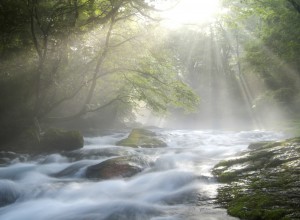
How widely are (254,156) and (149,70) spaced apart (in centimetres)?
737

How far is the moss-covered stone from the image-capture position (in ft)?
15.5

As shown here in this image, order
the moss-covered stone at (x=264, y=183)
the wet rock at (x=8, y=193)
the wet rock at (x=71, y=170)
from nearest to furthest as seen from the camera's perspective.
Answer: the moss-covered stone at (x=264, y=183) < the wet rock at (x=8, y=193) < the wet rock at (x=71, y=170)

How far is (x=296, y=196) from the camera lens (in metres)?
4.96

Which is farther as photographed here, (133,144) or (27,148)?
(133,144)

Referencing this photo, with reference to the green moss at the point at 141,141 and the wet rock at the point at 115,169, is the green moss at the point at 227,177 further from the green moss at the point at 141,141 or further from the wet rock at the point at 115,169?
the green moss at the point at 141,141

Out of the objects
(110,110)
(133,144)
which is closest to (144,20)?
(133,144)

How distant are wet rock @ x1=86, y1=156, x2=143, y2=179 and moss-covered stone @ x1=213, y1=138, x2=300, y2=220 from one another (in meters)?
2.44

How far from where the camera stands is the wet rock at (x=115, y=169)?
8602 millimetres

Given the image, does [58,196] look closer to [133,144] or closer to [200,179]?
[200,179]

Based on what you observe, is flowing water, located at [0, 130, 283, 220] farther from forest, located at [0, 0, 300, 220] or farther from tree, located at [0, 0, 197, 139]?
tree, located at [0, 0, 197, 139]

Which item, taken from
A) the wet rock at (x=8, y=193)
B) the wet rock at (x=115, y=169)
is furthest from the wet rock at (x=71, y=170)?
the wet rock at (x=8, y=193)

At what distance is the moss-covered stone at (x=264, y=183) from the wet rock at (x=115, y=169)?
2440 millimetres

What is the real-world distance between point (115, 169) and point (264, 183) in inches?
169

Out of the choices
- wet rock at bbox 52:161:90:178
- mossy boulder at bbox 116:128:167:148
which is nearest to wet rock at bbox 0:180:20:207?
wet rock at bbox 52:161:90:178
